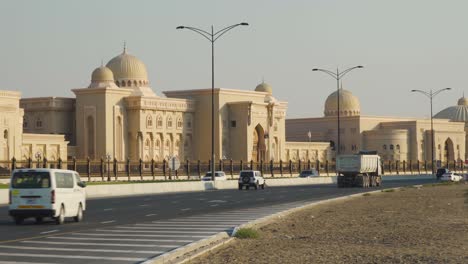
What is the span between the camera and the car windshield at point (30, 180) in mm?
27031

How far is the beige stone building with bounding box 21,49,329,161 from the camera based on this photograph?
117125 millimetres

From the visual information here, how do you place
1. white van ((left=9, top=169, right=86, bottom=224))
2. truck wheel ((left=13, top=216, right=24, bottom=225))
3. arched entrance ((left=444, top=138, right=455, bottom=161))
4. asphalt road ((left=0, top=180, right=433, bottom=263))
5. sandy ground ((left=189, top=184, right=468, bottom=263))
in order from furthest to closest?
arched entrance ((left=444, top=138, right=455, bottom=161)) → truck wheel ((left=13, top=216, right=24, bottom=225)) → white van ((left=9, top=169, right=86, bottom=224)) → asphalt road ((left=0, top=180, right=433, bottom=263)) → sandy ground ((left=189, top=184, right=468, bottom=263))

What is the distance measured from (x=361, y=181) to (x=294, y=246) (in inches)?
2053

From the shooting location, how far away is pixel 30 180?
27.2 meters

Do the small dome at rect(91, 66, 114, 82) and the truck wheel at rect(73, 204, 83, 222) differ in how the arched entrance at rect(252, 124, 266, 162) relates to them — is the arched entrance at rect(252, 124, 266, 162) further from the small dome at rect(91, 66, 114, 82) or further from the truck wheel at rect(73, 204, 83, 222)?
the truck wheel at rect(73, 204, 83, 222)

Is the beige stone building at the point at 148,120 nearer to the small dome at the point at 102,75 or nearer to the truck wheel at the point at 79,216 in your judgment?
the small dome at the point at 102,75

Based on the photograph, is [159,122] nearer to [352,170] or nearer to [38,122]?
[38,122]

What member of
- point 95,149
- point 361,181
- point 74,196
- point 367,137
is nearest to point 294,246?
point 74,196

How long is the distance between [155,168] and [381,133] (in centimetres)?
7656

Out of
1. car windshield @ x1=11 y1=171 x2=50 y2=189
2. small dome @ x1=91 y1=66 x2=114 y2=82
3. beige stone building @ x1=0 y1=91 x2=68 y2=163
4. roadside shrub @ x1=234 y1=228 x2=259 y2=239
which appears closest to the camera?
roadside shrub @ x1=234 y1=228 x2=259 y2=239

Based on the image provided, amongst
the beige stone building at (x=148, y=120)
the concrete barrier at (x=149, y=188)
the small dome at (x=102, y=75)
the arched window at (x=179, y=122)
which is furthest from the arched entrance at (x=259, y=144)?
the concrete barrier at (x=149, y=188)

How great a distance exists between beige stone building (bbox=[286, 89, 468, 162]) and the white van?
133m

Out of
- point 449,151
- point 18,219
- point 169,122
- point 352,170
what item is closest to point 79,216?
point 18,219

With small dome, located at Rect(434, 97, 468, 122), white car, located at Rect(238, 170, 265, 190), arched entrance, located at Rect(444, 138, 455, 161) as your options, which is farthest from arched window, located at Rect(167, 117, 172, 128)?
small dome, located at Rect(434, 97, 468, 122)
